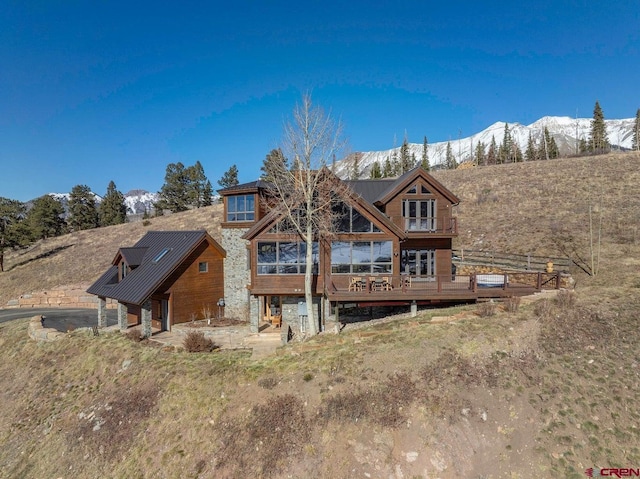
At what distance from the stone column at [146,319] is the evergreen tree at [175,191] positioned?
155 ft

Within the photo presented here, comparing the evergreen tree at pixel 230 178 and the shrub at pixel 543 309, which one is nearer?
the shrub at pixel 543 309

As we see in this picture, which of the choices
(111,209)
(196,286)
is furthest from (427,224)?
(111,209)

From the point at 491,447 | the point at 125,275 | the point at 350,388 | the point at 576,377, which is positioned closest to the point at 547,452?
the point at 491,447

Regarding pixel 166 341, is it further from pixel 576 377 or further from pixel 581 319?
pixel 581 319

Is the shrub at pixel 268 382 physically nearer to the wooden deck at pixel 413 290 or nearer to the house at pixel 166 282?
the wooden deck at pixel 413 290

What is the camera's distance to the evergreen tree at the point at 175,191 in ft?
205

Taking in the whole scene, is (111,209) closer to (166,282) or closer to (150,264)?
(150,264)

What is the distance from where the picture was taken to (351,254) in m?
18.7

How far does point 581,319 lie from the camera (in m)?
14.3

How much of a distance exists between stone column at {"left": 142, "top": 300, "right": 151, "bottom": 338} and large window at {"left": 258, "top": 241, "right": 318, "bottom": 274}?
7.10 m

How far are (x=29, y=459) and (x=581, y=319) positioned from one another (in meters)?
22.3

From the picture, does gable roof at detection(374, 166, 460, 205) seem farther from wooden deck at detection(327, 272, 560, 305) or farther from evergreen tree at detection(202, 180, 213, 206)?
evergreen tree at detection(202, 180, 213, 206)

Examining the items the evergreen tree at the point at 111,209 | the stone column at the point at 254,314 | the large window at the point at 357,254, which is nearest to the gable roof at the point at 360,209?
the large window at the point at 357,254

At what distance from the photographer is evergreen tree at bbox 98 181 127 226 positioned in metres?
65.2
